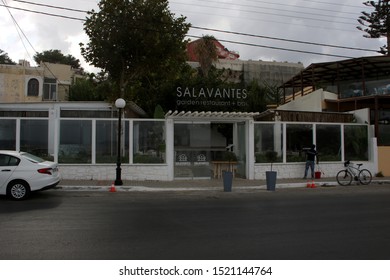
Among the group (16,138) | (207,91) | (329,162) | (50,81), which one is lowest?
(329,162)

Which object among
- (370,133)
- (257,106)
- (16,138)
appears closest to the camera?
(16,138)

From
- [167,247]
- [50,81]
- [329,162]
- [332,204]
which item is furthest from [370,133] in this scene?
[50,81]

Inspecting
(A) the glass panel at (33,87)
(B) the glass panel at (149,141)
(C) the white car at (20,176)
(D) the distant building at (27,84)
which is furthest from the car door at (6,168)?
(A) the glass panel at (33,87)

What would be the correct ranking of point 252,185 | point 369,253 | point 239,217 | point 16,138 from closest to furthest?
point 369,253 < point 239,217 < point 252,185 < point 16,138

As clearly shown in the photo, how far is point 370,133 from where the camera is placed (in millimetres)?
20172

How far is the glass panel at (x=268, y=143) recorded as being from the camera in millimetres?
17969

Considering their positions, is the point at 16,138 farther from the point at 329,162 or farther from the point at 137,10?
the point at 329,162

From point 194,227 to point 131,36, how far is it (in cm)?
1236

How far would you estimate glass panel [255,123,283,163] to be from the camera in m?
18.0

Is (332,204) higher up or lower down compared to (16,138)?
lower down

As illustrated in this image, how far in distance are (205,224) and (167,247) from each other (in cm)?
209

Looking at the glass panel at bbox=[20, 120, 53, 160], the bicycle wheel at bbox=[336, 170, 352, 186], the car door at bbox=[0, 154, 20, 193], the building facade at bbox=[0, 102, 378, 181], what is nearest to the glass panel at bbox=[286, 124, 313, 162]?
the building facade at bbox=[0, 102, 378, 181]

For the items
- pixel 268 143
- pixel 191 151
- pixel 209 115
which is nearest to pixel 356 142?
pixel 268 143

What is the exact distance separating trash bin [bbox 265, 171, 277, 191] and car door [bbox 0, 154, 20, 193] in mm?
9020
